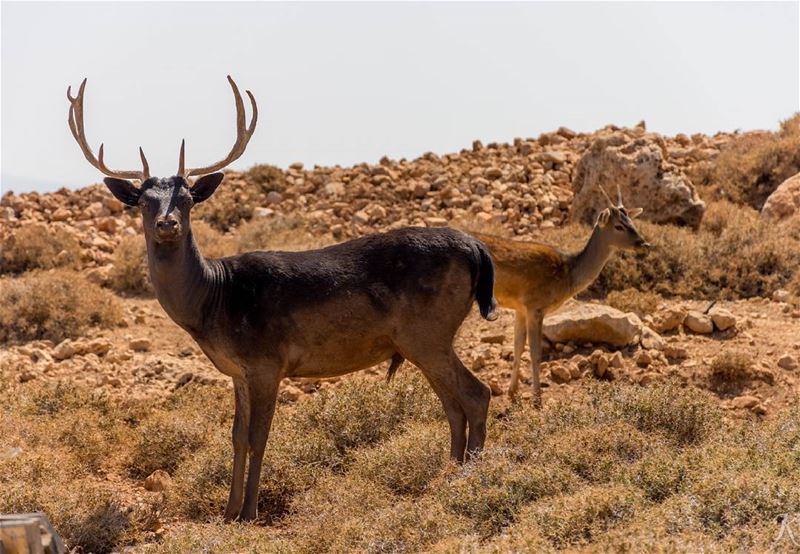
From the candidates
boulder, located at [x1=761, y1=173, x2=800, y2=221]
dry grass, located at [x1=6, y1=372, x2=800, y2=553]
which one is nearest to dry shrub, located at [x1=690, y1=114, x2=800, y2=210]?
boulder, located at [x1=761, y1=173, x2=800, y2=221]

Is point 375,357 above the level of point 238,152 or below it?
below

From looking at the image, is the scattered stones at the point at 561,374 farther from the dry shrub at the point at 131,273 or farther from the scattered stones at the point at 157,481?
the dry shrub at the point at 131,273

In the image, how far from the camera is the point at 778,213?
1627 cm

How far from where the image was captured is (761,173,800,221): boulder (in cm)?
1625

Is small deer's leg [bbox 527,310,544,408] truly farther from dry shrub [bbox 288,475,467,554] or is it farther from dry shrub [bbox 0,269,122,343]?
dry shrub [bbox 0,269,122,343]

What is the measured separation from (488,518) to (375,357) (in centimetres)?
211

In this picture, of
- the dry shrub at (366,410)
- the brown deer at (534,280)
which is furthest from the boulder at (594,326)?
the dry shrub at (366,410)

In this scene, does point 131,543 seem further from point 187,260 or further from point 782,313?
point 782,313

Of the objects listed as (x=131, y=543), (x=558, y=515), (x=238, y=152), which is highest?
(x=238, y=152)

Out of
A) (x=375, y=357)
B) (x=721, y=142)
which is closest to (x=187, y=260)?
(x=375, y=357)

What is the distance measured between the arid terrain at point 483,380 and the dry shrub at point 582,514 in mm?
16

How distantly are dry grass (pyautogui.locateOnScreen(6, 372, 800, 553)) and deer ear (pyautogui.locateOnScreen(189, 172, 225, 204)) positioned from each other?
89.2 inches

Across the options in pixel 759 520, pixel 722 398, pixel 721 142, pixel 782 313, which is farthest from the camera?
pixel 721 142

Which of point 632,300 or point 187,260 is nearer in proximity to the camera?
point 187,260
